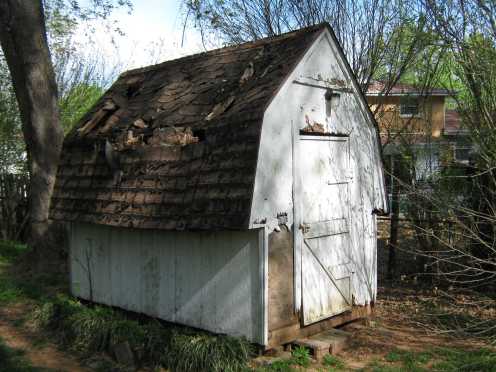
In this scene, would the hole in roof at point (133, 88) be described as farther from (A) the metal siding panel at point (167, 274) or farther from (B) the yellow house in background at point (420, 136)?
(B) the yellow house in background at point (420, 136)

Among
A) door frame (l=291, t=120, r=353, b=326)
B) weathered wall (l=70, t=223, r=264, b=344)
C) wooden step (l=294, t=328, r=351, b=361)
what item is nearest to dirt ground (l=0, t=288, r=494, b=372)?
wooden step (l=294, t=328, r=351, b=361)

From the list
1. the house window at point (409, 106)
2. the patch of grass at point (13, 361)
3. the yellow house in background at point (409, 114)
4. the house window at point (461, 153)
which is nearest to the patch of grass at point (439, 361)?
Result: the house window at point (461, 153)

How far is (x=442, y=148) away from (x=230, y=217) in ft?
18.1

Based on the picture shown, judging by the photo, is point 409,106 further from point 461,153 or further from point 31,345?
point 31,345

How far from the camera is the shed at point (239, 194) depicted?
18.3 ft

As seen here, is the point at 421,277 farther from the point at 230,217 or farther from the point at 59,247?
the point at 59,247

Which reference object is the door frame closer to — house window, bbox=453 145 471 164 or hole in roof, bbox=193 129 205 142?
hole in roof, bbox=193 129 205 142

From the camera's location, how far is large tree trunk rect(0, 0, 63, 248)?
32.7ft

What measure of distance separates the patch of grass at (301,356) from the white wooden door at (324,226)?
0.36m

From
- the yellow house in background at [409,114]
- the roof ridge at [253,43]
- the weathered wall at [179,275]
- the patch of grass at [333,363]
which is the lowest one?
the patch of grass at [333,363]

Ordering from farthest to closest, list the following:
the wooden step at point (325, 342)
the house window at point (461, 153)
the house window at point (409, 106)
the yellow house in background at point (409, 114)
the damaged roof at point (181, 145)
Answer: the house window at point (409, 106) → the yellow house in background at point (409, 114) → the house window at point (461, 153) → the wooden step at point (325, 342) → the damaged roof at point (181, 145)

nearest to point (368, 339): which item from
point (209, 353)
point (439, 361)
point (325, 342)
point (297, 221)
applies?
point (325, 342)

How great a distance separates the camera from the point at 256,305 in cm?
556

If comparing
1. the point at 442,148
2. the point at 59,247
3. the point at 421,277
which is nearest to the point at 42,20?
the point at 59,247
